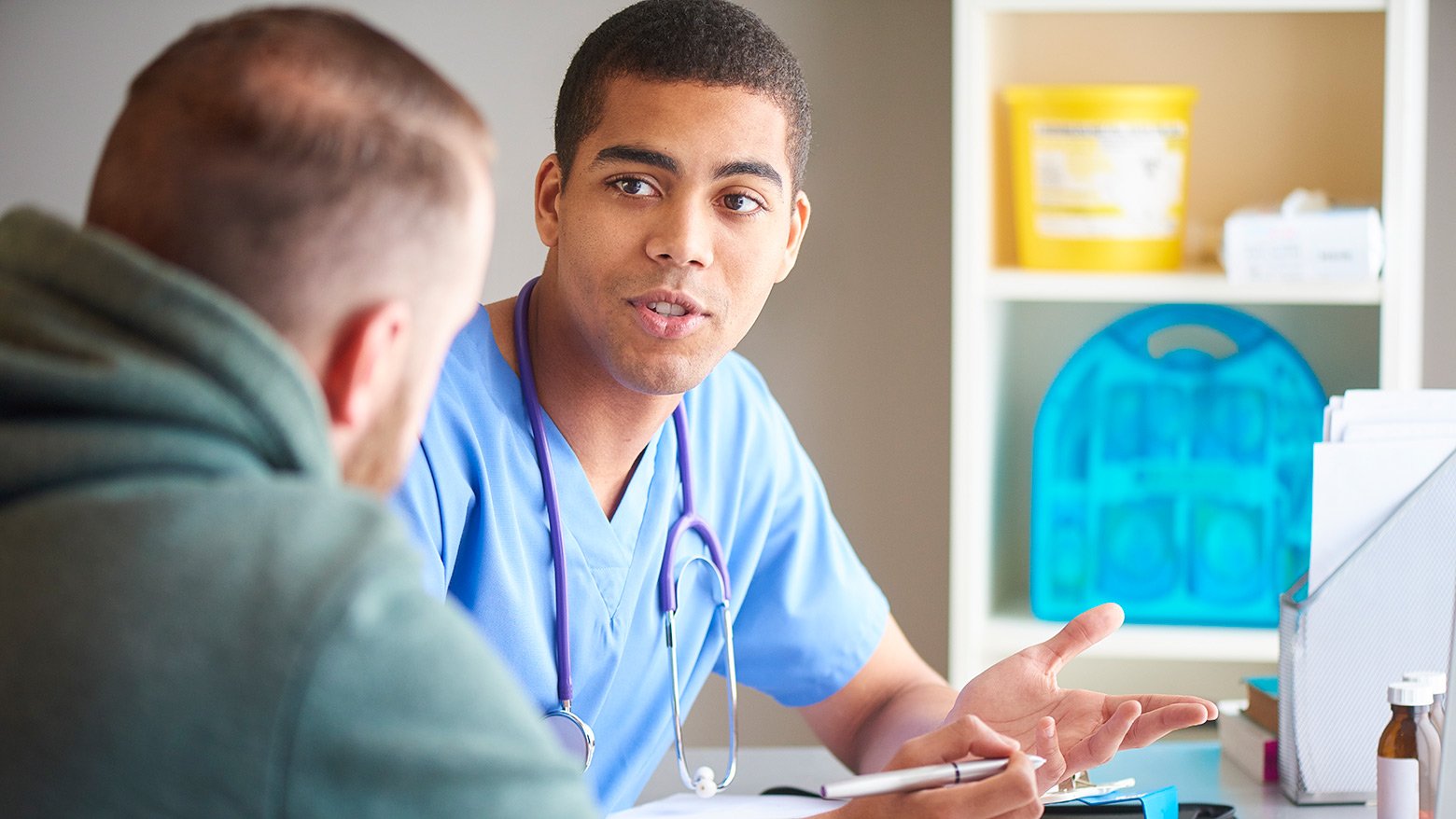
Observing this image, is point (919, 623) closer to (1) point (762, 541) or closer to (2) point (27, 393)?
(1) point (762, 541)

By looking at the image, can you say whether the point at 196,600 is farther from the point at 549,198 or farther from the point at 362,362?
the point at 549,198

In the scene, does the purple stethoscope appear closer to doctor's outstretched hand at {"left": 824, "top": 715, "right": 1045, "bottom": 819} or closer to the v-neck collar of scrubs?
the v-neck collar of scrubs

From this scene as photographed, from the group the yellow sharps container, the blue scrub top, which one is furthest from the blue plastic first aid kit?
the blue scrub top

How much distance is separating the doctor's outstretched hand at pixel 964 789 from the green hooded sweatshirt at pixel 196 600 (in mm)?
491

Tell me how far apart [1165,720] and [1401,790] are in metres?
0.19

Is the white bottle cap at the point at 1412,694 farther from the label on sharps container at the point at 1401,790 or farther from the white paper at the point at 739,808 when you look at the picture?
the white paper at the point at 739,808

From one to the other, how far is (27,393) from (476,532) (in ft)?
2.56

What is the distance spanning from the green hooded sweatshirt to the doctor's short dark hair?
87cm

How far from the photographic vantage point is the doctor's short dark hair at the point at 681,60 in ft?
4.39

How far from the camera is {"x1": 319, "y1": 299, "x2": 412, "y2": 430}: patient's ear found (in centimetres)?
58

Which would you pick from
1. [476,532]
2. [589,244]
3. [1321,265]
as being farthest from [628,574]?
[1321,265]

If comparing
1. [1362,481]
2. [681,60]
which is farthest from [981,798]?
[681,60]

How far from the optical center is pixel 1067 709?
3.82ft

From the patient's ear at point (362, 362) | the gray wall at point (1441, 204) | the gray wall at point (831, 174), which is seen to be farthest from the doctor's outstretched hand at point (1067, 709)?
the gray wall at point (1441, 204)
